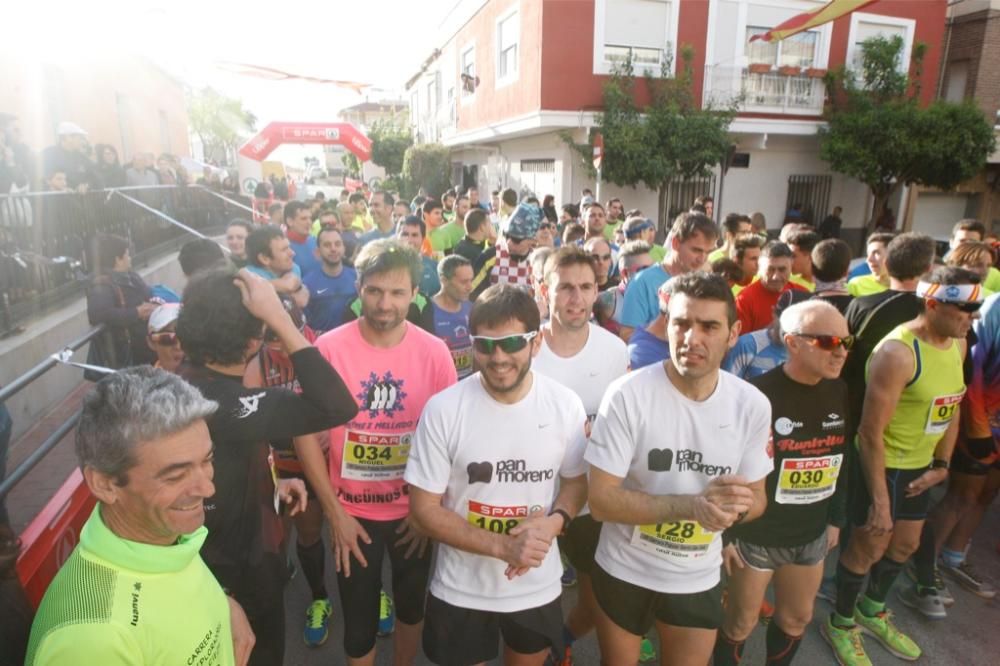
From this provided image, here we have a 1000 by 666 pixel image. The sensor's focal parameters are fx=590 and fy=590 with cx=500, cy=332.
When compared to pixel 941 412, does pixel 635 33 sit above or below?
above

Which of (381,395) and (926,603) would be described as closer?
(381,395)

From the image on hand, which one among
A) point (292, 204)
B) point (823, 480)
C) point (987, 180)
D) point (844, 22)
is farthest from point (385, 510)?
point (987, 180)

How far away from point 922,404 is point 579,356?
177 cm

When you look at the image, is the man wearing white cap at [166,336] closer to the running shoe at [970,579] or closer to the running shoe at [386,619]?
the running shoe at [386,619]

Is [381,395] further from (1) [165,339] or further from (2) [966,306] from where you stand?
(2) [966,306]

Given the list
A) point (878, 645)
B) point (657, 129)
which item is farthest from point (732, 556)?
point (657, 129)

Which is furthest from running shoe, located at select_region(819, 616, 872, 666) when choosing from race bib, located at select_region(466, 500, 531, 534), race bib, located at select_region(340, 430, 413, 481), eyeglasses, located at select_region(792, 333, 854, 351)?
race bib, located at select_region(340, 430, 413, 481)

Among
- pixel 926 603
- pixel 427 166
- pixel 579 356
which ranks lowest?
pixel 926 603

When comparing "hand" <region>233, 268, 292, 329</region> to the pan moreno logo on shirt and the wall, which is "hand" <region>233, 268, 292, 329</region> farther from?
the wall

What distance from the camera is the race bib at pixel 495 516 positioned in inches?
85.8

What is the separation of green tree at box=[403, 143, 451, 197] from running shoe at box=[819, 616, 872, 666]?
25.0 meters

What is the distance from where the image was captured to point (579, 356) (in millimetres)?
2971

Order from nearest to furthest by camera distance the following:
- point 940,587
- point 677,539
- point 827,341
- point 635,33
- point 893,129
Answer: point 677,539, point 827,341, point 940,587, point 893,129, point 635,33

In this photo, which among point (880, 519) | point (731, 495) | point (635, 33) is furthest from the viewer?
point (635, 33)
